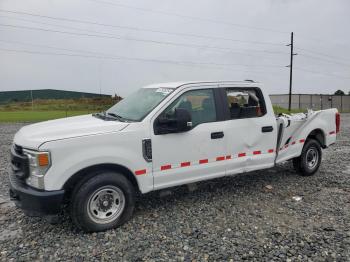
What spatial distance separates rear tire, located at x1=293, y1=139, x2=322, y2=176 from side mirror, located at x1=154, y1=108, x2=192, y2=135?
3.27 meters

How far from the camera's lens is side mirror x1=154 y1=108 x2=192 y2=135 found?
4.30 m

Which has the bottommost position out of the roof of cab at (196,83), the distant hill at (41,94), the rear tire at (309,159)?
the rear tire at (309,159)

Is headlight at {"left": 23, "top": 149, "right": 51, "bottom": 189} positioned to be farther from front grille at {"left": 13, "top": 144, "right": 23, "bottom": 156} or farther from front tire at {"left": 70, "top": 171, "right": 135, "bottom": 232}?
front tire at {"left": 70, "top": 171, "right": 135, "bottom": 232}

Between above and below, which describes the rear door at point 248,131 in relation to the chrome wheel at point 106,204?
above

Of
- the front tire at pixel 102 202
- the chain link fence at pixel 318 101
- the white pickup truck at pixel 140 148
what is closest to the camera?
the white pickup truck at pixel 140 148

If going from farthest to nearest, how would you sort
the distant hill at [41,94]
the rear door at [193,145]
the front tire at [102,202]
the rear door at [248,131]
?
the distant hill at [41,94], the rear door at [248,131], the rear door at [193,145], the front tire at [102,202]

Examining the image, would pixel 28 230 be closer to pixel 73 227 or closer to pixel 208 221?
pixel 73 227

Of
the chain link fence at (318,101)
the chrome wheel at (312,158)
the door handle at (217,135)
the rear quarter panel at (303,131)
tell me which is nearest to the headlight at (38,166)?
the door handle at (217,135)

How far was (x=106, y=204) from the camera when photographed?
4160 millimetres

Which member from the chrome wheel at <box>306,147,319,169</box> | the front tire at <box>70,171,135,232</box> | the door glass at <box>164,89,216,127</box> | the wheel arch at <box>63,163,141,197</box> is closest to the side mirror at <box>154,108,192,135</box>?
the door glass at <box>164,89,216,127</box>

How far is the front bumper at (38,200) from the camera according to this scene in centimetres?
368

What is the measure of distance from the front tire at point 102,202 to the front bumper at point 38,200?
0.69 feet

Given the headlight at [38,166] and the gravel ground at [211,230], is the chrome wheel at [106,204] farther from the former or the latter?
the headlight at [38,166]

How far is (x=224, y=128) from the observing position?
499 centimetres
